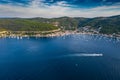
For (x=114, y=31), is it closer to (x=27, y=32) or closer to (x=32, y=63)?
(x=27, y=32)

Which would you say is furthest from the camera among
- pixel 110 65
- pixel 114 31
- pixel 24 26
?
pixel 24 26

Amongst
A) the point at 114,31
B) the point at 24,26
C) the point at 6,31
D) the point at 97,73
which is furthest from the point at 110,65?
the point at 24,26

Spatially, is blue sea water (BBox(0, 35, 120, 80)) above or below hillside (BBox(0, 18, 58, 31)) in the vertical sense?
below

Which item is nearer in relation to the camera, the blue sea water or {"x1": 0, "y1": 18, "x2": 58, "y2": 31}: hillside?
the blue sea water

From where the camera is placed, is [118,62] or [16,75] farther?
[118,62]

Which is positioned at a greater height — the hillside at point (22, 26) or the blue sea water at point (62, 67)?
the hillside at point (22, 26)

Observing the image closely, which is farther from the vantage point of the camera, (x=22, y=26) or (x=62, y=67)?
(x=22, y=26)

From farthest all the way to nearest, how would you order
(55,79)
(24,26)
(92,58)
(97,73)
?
(24,26) < (92,58) < (97,73) < (55,79)

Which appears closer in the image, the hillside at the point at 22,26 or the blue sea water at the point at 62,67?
the blue sea water at the point at 62,67

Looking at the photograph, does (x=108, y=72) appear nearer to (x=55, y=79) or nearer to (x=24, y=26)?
(x=55, y=79)

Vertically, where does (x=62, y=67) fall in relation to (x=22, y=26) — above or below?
below
